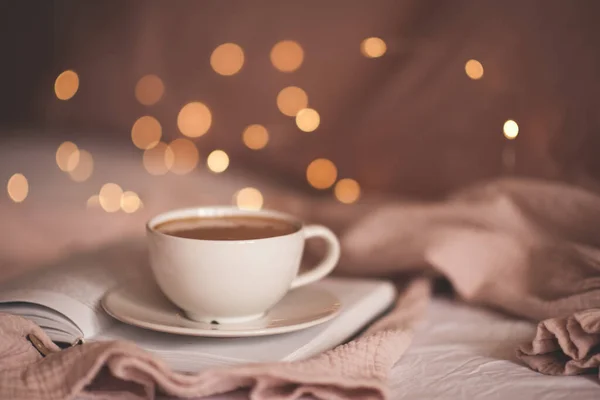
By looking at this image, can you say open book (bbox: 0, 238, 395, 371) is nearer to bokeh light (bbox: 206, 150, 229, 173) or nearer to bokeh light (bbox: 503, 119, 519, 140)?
bokeh light (bbox: 503, 119, 519, 140)

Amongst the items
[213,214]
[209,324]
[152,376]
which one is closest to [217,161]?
[213,214]

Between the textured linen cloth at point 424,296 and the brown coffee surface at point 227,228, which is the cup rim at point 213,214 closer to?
the brown coffee surface at point 227,228

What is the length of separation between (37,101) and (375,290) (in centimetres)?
58

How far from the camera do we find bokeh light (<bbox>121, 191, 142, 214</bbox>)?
1.10m

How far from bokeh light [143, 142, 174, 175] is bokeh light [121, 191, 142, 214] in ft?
0.20

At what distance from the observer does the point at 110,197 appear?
110 cm

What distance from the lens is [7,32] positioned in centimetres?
89

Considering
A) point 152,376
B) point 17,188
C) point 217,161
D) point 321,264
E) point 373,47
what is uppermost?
point 373,47

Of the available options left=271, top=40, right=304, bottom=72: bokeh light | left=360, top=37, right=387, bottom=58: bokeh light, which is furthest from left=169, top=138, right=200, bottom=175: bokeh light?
left=360, top=37, right=387, bottom=58: bokeh light

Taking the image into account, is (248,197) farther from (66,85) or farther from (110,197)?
(66,85)

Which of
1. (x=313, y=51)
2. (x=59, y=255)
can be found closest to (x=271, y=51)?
(x=313, y=51)

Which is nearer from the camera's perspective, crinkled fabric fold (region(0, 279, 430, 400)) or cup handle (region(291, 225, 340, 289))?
crinkled fabric fold (region(0, 279, 430, 400))

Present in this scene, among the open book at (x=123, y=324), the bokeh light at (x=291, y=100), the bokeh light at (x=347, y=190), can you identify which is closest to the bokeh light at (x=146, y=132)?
the bokeh light at (x=291, y=100)

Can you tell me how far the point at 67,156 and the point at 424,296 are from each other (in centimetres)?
64
